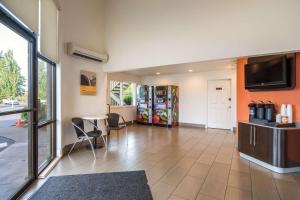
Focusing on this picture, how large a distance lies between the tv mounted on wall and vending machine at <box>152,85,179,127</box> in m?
3.70

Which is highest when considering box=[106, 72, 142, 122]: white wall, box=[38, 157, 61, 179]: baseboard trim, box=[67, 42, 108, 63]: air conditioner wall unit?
box=[67, 42, 108, 63]: air conditioner wall unit

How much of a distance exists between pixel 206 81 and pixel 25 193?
21.4 feet

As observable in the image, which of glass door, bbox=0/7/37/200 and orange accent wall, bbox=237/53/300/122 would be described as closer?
glass door, bbox=0/7/37/200

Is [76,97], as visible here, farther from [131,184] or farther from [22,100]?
[131,184]

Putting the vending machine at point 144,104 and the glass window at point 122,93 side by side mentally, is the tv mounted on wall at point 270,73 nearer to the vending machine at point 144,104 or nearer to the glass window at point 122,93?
the vending machine at point 144,104

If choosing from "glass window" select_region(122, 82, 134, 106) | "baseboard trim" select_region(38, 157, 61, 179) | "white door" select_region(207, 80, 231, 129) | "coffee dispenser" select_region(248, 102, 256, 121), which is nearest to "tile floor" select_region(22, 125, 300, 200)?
"baseboard trim" select_region(38, 157, 61, 179)

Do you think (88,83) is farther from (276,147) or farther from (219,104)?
(219,104)

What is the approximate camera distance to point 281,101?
11.2 feet

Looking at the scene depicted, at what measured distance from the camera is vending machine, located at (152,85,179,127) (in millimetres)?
7301

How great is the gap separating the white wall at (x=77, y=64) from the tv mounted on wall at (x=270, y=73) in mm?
3970

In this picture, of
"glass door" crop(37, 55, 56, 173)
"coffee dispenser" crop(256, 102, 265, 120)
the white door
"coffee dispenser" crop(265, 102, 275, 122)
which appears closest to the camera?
"glass door" crop(37, 55, 56, 173)

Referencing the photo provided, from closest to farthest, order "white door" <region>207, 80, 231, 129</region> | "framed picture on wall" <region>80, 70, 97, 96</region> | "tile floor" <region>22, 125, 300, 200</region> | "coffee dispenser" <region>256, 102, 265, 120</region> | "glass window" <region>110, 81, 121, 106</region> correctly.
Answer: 1. "tile floor" <region>22, 125, 300, 200</region>
2. "coffee dispenser" <region>256, 102, 265, 120</region>
3. "framed picture on wall" <region>80, 70, 97, 96</region>
4. "white door" <region>207, 80, 231, 129</region>
5. "glass window" <region>110, 81, 121, 106</region>

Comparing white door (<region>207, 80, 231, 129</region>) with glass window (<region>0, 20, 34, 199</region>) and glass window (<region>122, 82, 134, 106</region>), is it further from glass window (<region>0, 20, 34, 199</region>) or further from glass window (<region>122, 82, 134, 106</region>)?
glass window (<region>0, 20, 34, 199</region>)

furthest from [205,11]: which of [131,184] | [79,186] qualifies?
[79,186]
